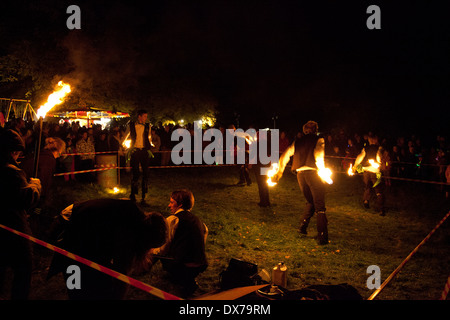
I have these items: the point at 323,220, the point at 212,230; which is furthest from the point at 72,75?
the point at 323,220

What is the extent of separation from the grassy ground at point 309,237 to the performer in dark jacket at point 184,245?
17.3 inches

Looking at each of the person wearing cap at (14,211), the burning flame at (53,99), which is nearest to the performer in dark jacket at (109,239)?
the person wearing cap at (14,211)

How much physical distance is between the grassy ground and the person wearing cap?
106cm

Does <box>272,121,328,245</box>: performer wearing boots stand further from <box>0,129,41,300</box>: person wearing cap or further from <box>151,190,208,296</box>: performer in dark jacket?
<box>0,129,41,300</box>: person wearing cap

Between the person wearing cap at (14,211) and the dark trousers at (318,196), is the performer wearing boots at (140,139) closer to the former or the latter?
the dark trousers at (318,196)

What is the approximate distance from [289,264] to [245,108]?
28.9 meters

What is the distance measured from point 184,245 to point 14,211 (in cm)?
184

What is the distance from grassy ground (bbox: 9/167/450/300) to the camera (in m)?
5.12

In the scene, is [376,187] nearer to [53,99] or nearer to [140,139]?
[140,139]

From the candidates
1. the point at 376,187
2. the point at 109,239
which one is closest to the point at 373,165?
the point at 376,187

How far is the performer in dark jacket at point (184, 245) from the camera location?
4363 millimetres

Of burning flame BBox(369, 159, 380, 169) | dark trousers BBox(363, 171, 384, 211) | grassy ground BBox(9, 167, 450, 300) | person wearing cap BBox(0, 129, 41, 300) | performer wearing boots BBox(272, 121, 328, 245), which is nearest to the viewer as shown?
person wearing cap BBox(0, 129, 41, 300)

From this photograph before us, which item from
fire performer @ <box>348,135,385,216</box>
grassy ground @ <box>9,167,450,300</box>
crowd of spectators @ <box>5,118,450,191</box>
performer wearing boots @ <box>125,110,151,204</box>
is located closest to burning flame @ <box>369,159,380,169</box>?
fire performer @ <box>348,135,385,216</box>
